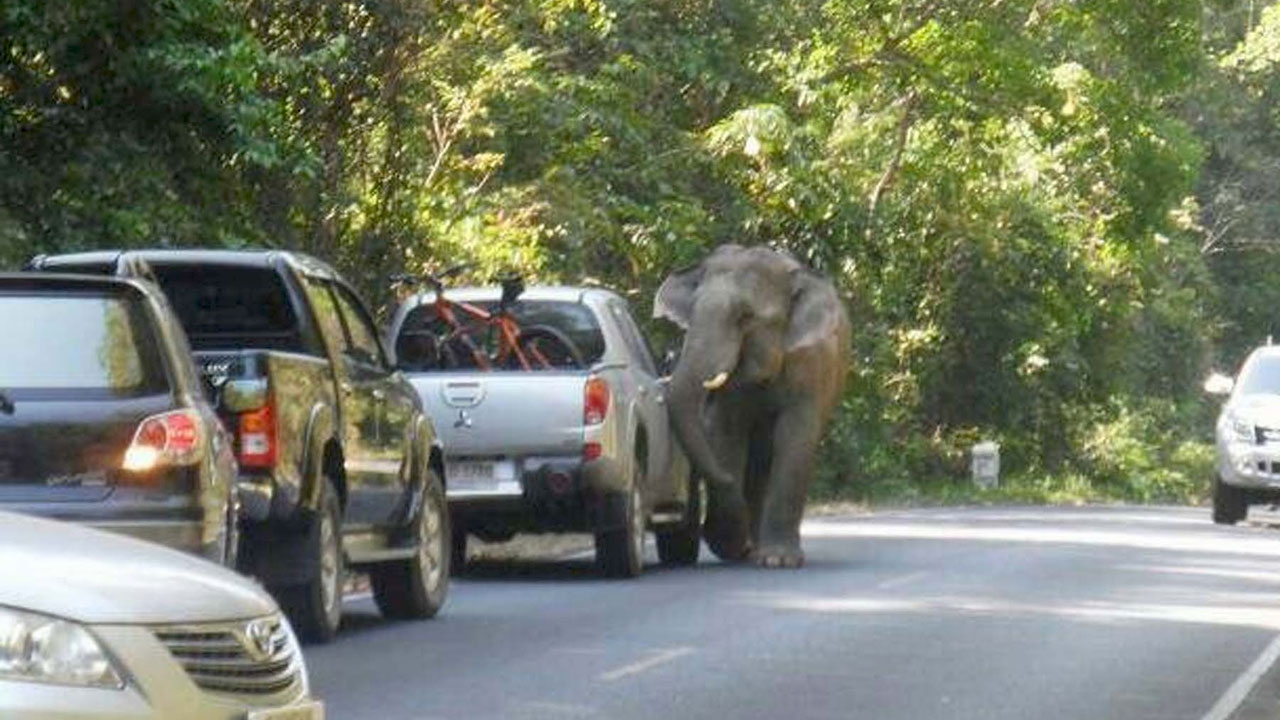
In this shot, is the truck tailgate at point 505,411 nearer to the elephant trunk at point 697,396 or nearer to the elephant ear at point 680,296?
the elephant trunk at point 697,396

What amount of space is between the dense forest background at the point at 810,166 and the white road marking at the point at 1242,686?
23.9ft

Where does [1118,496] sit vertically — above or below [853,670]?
below

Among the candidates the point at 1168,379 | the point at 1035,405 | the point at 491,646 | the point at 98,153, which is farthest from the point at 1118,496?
the point at 491,646

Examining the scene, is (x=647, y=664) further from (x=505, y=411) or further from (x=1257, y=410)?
(x=1257, y=410)

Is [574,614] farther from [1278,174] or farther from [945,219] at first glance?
[1278,174]

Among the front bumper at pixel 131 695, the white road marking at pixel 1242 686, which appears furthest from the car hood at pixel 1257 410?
the front bumper at pixel 131 695

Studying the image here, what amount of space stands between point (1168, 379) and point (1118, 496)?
12.9 m

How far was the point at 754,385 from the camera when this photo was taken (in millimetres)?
23078

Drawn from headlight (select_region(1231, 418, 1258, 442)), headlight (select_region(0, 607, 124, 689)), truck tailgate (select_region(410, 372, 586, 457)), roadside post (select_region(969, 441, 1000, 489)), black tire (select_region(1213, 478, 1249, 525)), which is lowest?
roadside post (select_region(969, 441, 1000, 489))

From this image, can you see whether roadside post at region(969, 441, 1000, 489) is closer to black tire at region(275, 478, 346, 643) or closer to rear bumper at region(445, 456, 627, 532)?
rear bumper at region(445, 456, 627, 532)

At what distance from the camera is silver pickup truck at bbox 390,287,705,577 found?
1995 centimetres

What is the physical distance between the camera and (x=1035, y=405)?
48.7 meters

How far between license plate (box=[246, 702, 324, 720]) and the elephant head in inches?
534

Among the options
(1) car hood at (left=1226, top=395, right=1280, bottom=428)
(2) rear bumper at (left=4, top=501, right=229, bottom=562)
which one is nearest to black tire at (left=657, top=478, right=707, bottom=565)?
(1) car hood at (left=1226, top=395, right=1280, bottom=428)
